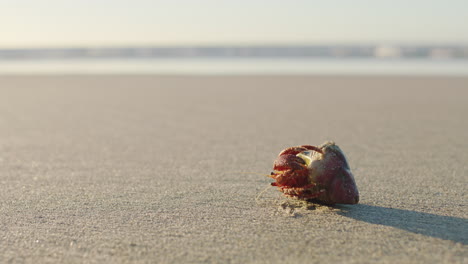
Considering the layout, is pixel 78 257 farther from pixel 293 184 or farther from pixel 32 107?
pixel 32 107

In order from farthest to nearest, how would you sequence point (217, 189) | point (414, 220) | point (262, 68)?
point (262, 68) < point (217, 189) < point (414, 220)

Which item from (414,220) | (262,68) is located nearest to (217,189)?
(414,220)

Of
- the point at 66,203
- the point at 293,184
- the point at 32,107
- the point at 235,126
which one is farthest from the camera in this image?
the point at 32,107

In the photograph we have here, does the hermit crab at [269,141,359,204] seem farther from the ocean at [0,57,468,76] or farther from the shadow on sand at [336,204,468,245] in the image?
the ocean at [0,57,468,76]

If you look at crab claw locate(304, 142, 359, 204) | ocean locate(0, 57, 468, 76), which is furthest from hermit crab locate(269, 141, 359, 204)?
ocean locate(0, 57, 468, 76)

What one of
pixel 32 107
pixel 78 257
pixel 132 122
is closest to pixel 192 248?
pixel 78 257

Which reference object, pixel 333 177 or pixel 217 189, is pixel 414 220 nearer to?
pixel 333 177

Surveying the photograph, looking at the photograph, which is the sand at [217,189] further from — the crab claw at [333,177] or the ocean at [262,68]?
the ocean at [262,68]
